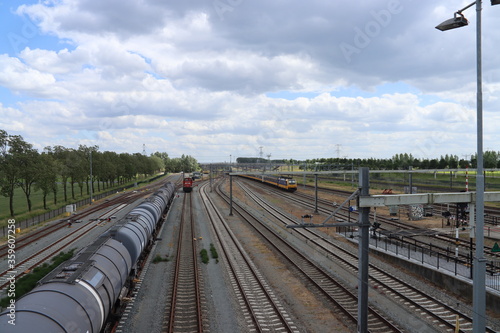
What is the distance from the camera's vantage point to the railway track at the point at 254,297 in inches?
590

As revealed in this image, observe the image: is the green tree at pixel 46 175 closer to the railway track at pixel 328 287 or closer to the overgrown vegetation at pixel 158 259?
the overgrown vegetation at pixel 158 259

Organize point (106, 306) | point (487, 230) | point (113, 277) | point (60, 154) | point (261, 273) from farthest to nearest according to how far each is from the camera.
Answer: point (60, 154) → point (487, 230) → point (261, 273) → point (113, 277) → point (106, 306)

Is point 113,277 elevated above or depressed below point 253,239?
above

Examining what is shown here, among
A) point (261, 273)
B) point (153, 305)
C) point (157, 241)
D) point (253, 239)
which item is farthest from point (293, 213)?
point (153, 305)

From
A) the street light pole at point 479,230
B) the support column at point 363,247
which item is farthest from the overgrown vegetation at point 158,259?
the street light pole at point 479,230

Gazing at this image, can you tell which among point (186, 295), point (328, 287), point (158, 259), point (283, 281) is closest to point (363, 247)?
point (328, 287)

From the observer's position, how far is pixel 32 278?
68.3ft

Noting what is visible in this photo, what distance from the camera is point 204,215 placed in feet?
154

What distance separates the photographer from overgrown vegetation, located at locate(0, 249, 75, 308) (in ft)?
58.1

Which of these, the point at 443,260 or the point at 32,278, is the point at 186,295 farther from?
the point at 443,260

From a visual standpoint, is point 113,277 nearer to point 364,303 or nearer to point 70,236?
point 364,303

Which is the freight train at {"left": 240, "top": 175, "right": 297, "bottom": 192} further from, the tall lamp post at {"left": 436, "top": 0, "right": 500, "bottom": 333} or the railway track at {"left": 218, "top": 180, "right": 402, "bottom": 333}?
the tall lamp post at {"left": 436, "top": 0, "right": 500, "bottom": 333}

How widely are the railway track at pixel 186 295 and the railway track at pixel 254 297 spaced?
2.14m

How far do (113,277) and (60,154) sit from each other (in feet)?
196
